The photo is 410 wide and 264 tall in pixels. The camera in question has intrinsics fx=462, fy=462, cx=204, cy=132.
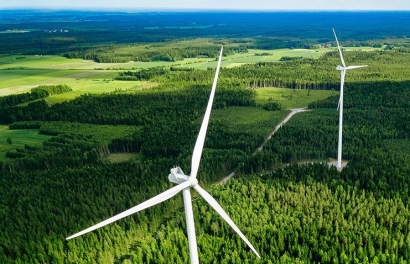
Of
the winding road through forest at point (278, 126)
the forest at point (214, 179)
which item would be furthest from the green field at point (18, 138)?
the winding road through forest at point (278, 126)

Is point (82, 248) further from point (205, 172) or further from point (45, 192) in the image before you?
point (205, 172)

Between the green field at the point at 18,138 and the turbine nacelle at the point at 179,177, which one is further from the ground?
the turbine nacelle at the point at 179,177

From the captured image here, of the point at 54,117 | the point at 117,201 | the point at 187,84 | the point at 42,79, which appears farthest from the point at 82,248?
the point at 42,79

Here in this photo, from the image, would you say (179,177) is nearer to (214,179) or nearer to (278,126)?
(214,179)

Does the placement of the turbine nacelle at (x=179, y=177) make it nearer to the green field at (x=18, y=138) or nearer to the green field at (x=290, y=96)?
the green field at (x=18, y=138)

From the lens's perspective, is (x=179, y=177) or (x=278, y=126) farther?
(x=278, y=126)

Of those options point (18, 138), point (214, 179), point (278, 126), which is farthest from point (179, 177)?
point (18, 138)
